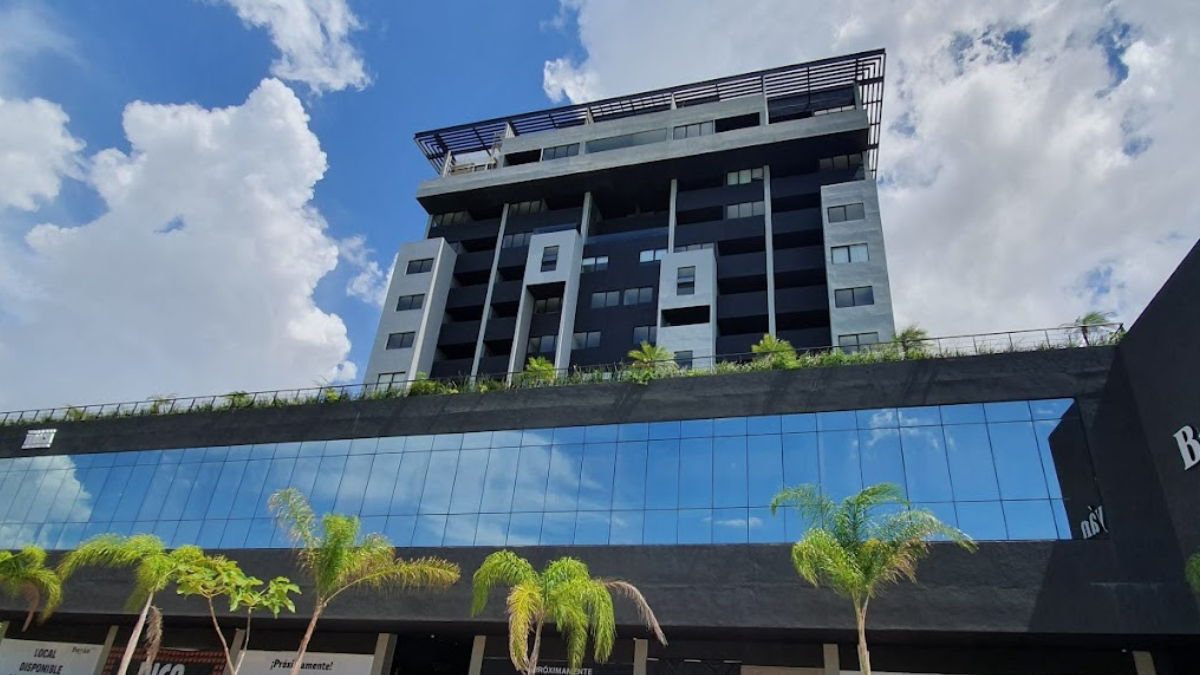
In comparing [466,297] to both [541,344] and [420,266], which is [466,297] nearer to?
[420,266]

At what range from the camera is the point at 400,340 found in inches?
2019

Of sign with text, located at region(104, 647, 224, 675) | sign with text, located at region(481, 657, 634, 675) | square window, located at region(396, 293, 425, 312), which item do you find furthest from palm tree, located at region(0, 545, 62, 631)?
square window, located at region(396, 293, 425, 312)

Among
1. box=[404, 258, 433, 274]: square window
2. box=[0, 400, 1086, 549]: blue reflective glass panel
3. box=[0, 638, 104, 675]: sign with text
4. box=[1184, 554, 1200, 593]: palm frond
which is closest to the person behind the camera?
box=[1184, 554, 1200, 593]: palm frond

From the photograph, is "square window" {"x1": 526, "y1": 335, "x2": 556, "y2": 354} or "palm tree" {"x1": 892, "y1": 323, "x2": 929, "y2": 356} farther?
"square window" {"x1": 526, "y1": 335, "x2": 556, "y2": 354}

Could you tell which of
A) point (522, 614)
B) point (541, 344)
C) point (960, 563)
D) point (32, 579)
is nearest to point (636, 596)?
point (522, 614)

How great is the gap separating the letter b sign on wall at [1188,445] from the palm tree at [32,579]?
34313 mm

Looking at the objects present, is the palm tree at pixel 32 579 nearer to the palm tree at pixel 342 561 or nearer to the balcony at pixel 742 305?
the palm tree at pixel 342 561

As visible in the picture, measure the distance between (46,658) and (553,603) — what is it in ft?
80.1

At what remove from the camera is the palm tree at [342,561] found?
19.9 m

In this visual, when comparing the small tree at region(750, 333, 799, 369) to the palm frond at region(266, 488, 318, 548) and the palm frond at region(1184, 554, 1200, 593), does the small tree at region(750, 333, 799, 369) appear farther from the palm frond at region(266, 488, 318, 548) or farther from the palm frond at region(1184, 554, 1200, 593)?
the palm frond at region(266, 488, 318, 548)

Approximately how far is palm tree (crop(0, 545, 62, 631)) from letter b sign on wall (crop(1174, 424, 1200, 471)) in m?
34.3

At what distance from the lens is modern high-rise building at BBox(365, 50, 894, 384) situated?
47.3 m

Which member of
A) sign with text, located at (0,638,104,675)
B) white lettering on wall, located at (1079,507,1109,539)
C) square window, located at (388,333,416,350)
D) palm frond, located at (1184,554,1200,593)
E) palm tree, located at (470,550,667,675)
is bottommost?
sign with text, located at (0,638,104,675)

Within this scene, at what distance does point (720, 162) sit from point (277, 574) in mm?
39794
